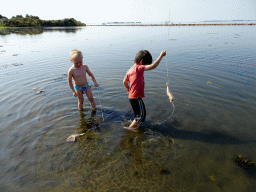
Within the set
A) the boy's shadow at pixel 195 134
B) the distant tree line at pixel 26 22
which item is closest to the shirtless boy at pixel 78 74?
the boy's shadow at pixel 195 134

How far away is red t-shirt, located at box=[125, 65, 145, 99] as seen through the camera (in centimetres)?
374

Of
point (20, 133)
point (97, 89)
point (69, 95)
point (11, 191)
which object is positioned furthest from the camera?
point (97, 89)

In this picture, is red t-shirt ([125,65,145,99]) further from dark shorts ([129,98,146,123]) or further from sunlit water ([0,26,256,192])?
sunlit water ([0,26,256,192])

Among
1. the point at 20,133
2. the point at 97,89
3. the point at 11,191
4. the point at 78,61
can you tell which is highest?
the point at 78,61

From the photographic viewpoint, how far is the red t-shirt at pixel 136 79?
3.74 m

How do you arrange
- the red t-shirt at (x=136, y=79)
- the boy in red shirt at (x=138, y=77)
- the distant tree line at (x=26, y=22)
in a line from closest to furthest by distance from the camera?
1. the boy in red shirt at (x=138, y=77)
2. the red t-shirt at (x=136, y=79)
3. the distant tree line at (x=26, y=22)

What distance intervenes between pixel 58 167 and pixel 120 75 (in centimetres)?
697

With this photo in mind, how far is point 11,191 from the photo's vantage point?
9.39 feet

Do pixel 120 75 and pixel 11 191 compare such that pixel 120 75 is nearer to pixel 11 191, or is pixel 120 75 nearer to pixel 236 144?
pixel 236 144

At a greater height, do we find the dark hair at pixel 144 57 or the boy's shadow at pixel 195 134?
the dark hair at pixel 144 57

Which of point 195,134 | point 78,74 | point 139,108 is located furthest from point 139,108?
point 78,74


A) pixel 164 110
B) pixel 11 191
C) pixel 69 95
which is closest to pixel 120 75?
pixel 69 95

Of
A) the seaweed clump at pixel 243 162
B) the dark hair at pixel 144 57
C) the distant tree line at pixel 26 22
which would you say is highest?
the distant tree line at pixel 26 22

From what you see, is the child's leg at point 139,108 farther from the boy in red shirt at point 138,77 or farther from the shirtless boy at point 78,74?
the shirtless boy at point 78,74
